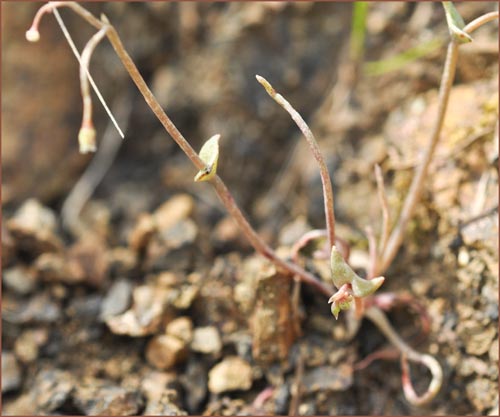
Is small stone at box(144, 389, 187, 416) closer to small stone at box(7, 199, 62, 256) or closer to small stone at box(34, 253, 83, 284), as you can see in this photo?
small stone at box(34, 253, 83, 284)

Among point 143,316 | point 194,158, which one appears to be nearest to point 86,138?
point 194,158

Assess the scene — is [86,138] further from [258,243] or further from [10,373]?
[10,373]

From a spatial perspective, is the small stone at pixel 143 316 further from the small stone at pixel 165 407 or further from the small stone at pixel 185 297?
the small stone at pixel 165 407

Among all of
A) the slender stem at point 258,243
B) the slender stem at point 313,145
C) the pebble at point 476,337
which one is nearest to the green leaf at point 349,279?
the slender stem at point 313,145

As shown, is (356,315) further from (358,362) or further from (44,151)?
(44,151)

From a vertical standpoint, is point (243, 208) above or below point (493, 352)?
above

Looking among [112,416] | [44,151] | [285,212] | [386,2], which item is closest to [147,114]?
[44,151]

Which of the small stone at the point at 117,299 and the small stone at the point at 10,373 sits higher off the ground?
the small stone at the point at 117,299
